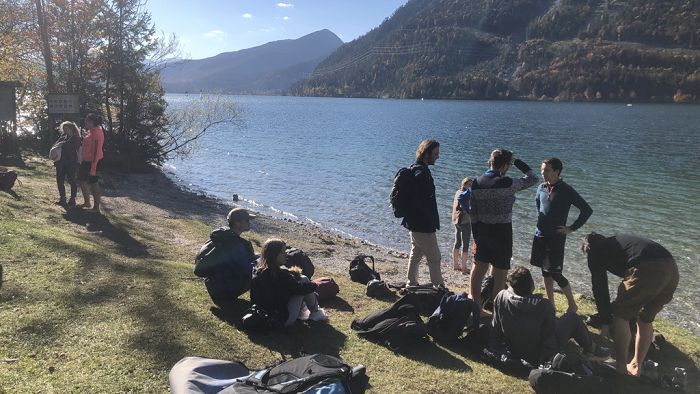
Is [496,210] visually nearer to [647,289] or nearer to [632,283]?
[632,283]

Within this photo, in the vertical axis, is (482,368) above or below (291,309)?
below

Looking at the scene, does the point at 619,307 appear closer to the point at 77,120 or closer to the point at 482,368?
the point at 482,368

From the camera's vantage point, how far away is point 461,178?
87.6ft

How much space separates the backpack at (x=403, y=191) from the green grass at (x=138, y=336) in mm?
1666

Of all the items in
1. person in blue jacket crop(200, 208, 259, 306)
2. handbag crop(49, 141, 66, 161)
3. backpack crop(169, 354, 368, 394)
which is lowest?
backpack crop(169, 354, 368, 394)

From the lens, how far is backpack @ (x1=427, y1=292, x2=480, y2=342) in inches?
214

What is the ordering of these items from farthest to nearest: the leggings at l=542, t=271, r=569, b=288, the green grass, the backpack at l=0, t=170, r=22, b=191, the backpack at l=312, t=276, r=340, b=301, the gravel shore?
the backpack at l=0, t=170, r=22, b=191 < the gravel shore < the backpack at l=312, t=276, r=340, b=301 < the leggings at l=542, t=271, r=569, b=288 < the green grass

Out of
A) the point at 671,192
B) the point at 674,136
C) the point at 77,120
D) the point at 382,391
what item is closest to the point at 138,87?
the point at 77,120

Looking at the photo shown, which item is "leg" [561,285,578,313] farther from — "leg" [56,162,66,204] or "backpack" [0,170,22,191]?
"backpack" [0,170,22,191]

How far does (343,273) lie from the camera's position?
967 centimetres

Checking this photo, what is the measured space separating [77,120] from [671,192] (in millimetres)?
29963

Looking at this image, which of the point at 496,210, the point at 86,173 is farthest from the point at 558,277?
the point at 86,173

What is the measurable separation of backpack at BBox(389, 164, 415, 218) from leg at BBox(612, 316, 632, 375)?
3073mm

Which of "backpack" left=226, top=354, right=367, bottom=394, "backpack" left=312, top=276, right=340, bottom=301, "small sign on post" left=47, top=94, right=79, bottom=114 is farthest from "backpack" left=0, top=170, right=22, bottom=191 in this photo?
"backpack" left=226, top=354, right=367, bottom=394
